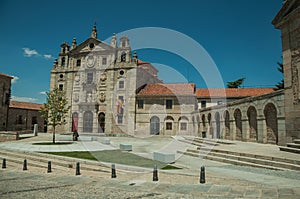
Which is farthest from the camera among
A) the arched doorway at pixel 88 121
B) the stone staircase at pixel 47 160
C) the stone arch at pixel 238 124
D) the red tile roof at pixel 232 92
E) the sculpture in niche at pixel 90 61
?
the sculpture in niche at pixel 90 61

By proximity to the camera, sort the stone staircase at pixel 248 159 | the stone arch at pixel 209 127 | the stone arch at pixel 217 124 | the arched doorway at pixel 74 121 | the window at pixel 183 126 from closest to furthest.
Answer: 1. the stone staircase at pixel 248 159
2. the stone arch at pixel 217 124
3. the stone arch at pixel 209 127
4. the window at pixel 183 126
5. the arched doorway at pixel 74 121

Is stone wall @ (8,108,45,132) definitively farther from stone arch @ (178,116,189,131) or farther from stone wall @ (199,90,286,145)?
stone wall @ (199,90,286,145)

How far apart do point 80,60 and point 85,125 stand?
11094mm

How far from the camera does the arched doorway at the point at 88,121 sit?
3653cm

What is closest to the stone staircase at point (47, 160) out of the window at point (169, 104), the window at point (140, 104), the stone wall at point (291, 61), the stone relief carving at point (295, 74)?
the stone wall at point (291, 61)

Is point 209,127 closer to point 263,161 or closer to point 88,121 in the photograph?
point 263,161

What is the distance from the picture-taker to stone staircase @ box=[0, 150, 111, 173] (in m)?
10.9

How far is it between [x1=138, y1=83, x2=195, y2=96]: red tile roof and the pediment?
28.4ft

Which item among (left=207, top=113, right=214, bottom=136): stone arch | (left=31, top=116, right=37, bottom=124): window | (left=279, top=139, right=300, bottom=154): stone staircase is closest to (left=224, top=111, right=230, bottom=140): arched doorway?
(left=207, top=113, right=214, bottom=136): stone arch

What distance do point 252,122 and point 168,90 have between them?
18.3 metres

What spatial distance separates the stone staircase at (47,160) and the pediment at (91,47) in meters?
25.1

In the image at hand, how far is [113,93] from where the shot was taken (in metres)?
35.8

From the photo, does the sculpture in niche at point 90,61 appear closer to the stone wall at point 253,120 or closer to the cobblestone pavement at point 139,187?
the stone wall at point 253,120

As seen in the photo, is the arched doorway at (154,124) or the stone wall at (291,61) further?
the arched doorway at (154,124)
